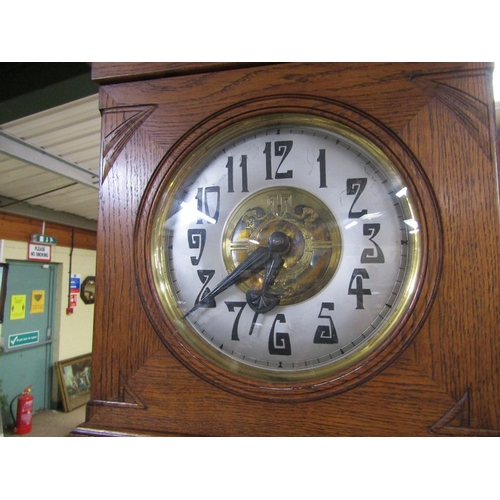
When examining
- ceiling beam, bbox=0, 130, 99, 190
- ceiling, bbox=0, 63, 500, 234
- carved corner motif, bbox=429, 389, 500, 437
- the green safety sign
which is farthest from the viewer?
the green safety sign

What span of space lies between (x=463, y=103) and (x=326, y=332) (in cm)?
34

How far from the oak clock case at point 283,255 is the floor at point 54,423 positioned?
11.7ft

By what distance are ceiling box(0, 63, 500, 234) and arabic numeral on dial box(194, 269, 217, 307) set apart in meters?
0.79

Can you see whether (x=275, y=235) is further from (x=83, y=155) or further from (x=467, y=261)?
(x=83, y=155)

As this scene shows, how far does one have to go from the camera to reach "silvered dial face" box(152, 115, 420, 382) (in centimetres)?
50

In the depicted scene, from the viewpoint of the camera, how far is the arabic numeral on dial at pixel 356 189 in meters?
0.51

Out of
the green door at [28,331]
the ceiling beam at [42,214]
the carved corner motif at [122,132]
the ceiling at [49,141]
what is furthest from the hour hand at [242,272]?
the green door at [28,331]

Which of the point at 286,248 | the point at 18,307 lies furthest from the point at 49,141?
the point at 18,307

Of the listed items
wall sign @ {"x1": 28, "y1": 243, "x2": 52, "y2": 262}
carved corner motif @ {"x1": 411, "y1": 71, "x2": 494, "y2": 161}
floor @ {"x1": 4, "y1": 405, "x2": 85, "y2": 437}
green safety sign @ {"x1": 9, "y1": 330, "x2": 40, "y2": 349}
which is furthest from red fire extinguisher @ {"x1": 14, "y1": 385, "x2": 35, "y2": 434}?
carved corner motif @ {"x1": 411, "y1": 71, "x2": 494, "y2": 161}

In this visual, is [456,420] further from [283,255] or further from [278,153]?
[278,153]

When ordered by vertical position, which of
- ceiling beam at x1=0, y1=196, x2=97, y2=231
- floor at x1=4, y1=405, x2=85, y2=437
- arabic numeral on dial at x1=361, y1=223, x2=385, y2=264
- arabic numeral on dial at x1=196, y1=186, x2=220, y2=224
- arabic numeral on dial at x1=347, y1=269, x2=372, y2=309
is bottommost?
floor at x1=4, y1=405, x2=85, y2=437

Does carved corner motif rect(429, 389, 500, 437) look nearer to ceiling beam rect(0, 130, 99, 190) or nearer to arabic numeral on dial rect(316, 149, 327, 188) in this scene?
arabic numeral on dial rect(316, 149, 327, 188)

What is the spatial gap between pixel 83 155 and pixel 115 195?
79.3 inches

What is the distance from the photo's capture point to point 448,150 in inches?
18.8
